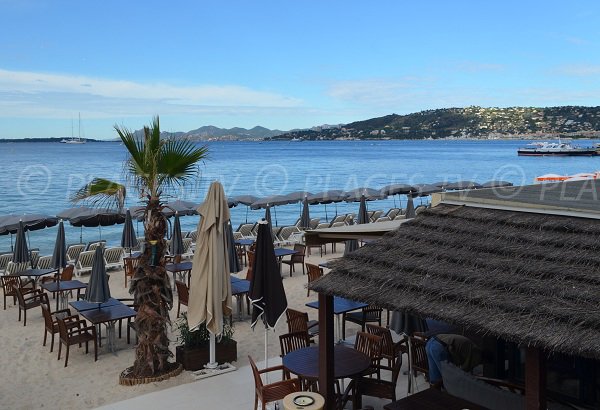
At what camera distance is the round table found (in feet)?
19.9

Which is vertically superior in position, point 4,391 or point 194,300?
point 194,300

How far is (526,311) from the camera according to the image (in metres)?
4.43

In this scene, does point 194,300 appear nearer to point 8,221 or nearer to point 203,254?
point 203,254

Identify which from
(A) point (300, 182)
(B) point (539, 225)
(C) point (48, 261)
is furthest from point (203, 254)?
(A) point (300, 182)

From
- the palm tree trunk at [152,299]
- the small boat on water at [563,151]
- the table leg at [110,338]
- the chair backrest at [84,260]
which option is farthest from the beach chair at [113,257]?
the small boat on water at [563,151]

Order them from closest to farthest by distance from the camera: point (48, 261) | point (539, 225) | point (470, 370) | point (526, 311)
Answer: point (526, 311) → point (539, 225) → point (470, 370) → point (48, 261)

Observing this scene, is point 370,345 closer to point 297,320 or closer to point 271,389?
point 297,320

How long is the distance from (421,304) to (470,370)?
2329mm

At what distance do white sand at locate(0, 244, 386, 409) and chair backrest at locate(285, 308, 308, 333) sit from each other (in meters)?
0.86

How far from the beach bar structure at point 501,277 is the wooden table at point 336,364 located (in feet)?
0.78

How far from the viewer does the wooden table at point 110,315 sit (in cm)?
874

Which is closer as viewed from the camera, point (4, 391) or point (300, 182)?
point (4, 391)

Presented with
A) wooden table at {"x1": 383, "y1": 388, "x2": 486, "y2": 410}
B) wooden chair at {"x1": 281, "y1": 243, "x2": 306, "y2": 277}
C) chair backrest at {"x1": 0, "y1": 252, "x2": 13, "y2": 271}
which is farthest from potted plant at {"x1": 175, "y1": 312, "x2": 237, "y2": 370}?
chair backrest at {"x1": 0, "y1": 252, "x2": 13, "y2": 271}

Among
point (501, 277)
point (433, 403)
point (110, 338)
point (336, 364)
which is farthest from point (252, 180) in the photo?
point (501, 277)
